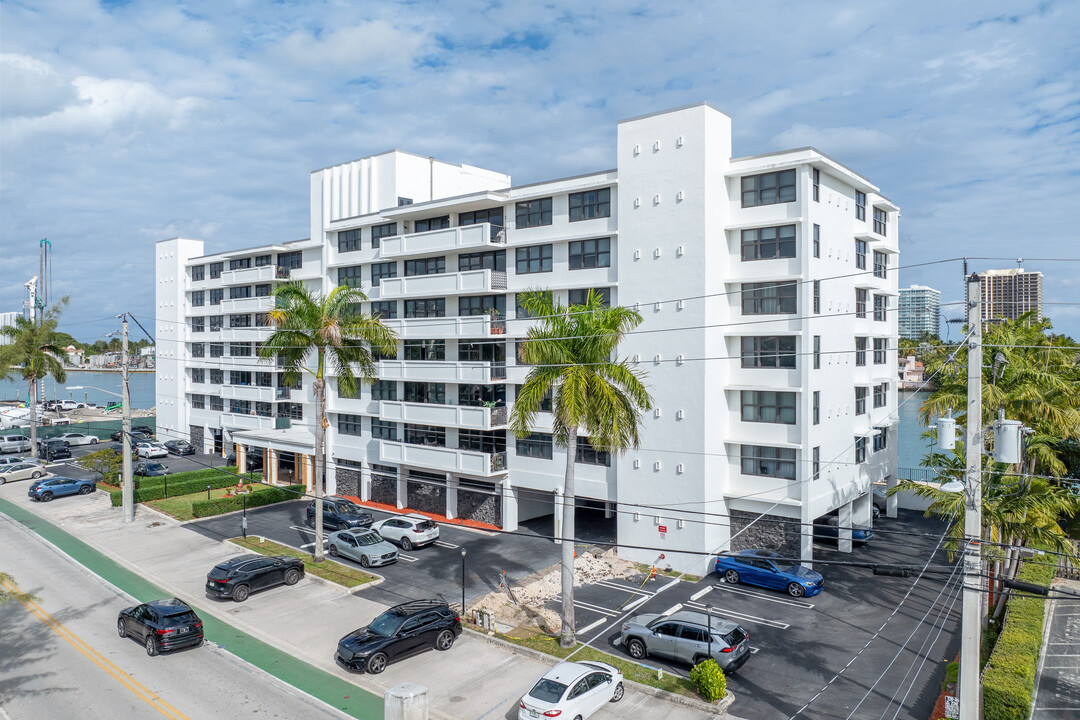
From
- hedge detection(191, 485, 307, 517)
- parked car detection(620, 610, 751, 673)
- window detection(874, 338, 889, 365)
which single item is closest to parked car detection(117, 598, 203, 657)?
parked car detection(620, 610, 751, 673)

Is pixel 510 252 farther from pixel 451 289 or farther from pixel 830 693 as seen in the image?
pixel 830 693

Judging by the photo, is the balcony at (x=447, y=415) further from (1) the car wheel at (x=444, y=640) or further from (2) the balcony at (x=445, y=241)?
(1) the car wheel at (x=444, y=640)

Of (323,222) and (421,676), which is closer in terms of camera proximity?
(421,676)

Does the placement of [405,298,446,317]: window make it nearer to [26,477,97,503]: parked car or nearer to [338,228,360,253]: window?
[338,228,360,253]: window

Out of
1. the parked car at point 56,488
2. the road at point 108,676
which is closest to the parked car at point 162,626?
the road at point 108,676

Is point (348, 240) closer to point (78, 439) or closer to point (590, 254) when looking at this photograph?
point (590, 254)

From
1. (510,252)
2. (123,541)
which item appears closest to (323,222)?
(510,252)
